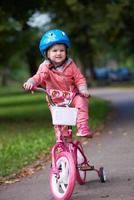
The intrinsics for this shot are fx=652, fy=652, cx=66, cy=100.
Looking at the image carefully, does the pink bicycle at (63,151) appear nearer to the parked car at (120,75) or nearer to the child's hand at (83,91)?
the child's hand at (83,91)

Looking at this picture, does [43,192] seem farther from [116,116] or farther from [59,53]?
[116,116]

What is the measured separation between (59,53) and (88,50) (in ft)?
214

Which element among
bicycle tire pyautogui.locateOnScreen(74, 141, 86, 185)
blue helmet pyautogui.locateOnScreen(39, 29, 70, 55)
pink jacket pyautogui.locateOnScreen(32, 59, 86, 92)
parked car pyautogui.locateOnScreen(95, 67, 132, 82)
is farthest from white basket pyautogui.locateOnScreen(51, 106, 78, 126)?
parked car pyautogui.locateOnScreen(95, 67, 132, 82)

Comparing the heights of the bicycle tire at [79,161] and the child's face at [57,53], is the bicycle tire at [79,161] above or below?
below

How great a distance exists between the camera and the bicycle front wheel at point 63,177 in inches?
271

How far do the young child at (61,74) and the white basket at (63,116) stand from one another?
16 cm

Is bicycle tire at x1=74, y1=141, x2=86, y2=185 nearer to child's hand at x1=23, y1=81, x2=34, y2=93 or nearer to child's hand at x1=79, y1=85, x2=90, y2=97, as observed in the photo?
child's hand at x1=79, y1=85, x2=90, y2=97

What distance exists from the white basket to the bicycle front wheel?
35 centimetres

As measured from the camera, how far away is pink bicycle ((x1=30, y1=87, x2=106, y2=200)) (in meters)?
6.99

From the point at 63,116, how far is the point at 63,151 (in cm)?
39

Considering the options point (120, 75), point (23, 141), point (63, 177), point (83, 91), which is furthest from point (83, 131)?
point (120, 75)

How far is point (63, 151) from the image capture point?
728 cm

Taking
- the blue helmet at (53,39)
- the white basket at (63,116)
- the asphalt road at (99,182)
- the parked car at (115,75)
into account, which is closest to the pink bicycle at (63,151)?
the white basket at (63,116)

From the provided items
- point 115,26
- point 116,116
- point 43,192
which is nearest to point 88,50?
point 115,26
